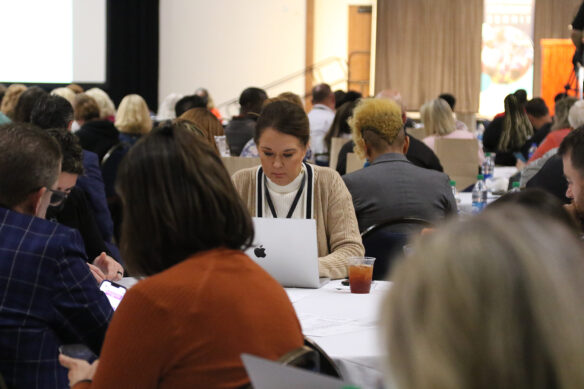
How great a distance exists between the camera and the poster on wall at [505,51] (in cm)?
1452

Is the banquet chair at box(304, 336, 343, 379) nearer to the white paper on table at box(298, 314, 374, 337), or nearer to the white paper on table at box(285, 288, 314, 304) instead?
the white paper on table at box(298, 314, 374, 337)

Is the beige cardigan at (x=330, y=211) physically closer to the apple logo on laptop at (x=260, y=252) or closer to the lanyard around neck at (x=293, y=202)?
the lanyard around neck at (x=293, y=202)

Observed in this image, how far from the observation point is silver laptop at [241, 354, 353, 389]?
107cm

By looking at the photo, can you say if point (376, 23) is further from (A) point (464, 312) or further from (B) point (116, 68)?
(A) point (464, 312)

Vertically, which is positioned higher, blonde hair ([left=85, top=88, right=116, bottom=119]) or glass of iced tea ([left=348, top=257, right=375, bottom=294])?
blonde hair ([left=85, top=88, right=116, bottom=119])

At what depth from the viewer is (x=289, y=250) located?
246cm

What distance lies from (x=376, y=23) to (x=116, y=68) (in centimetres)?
485

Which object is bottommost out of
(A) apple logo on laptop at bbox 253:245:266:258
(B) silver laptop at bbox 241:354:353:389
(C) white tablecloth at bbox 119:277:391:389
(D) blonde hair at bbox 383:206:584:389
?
(C) white tablecloth at bbox 119:277:391:389

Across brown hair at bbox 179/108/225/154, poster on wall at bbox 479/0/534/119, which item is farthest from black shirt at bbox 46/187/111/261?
poster on wall at bbox 479/0/534/119

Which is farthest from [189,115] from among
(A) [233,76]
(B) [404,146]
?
(A) [233,76]

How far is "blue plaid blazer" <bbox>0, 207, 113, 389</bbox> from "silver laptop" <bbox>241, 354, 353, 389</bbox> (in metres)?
0.93

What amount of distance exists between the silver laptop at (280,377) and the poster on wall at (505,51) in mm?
14181

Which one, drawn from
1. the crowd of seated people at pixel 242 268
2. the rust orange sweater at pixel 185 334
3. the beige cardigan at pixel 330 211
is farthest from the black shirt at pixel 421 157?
the rust orange sweater at pixel 185 334

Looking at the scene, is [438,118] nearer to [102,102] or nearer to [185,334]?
[102,102]
